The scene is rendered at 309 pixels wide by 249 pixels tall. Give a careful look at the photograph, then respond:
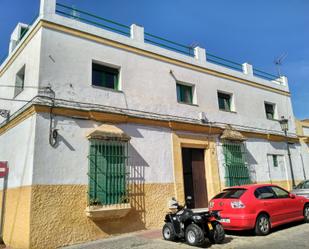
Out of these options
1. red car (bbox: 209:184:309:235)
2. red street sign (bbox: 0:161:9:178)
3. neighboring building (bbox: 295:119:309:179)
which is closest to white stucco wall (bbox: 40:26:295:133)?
red street sign (bbox: 0:161:9:178)

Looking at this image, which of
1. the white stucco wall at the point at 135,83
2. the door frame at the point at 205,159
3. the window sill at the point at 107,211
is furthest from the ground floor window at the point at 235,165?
the window sill at the point at 107,211

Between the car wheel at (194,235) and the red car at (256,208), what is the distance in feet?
5.13

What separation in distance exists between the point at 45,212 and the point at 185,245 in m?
4.08

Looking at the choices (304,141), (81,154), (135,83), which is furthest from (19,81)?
(304,141)

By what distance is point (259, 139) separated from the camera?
51.4 ft

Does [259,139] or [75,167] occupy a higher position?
[259,139]

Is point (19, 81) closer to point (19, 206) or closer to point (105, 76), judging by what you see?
point (105, 76)

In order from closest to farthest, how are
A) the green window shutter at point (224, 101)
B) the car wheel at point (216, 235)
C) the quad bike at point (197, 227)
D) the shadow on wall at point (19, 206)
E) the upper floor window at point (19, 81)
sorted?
the quad bike at point (197, 227), the car wheel at point (216, 235), the shadow on wall at point (19, 206), the upper floor window at point (19, 81), the green window shutter at point (224, 101)

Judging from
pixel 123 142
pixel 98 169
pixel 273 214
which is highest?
pixel 123 142

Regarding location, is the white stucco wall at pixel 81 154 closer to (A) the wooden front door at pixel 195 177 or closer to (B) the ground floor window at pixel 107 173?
(B) the ground floor window at pixel 107 173

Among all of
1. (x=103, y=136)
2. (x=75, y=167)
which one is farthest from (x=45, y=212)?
(x=103, y=136)

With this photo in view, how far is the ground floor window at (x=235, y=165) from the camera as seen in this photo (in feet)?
44.1

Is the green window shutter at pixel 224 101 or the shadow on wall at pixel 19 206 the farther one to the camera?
the green window shutter at pixel 224 101

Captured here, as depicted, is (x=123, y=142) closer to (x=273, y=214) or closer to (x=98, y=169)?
(x=98, y=169)
